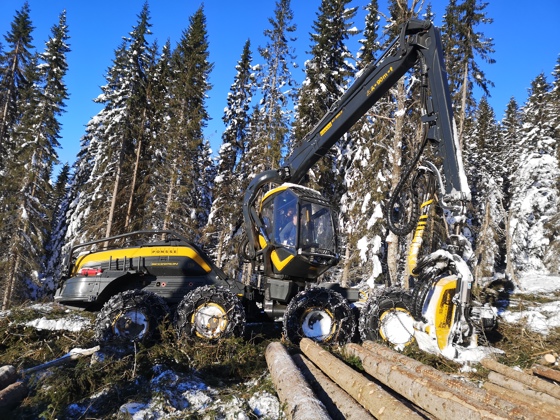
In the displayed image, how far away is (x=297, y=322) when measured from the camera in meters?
7.53

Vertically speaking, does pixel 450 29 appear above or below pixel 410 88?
above

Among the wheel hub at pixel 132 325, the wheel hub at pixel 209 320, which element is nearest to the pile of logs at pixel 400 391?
the wheel hub at pixel 209 320

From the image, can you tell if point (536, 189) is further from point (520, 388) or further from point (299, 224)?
point (520, 388)

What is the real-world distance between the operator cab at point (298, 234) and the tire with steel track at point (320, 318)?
2.60 feet

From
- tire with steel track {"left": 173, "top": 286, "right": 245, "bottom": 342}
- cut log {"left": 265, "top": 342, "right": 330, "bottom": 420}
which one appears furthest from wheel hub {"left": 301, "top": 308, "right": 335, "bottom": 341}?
cut log {"left": 265, "top": 342, "right": 330, "bottom": 420}

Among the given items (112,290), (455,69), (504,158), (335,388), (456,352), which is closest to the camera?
(335,388)

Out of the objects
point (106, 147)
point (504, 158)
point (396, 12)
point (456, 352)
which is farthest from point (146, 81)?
point (504, 158)

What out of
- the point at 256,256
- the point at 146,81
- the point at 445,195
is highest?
the point at 146,81

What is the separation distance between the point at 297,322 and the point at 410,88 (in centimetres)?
1153

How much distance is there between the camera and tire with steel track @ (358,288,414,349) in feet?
24.0

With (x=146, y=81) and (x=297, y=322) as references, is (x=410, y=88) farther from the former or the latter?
(x=146, y=81)

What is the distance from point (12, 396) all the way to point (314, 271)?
5467 millimetres

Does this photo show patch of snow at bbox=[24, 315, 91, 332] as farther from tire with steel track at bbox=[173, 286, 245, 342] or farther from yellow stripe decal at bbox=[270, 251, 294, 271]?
yellow stripe decal at bbox=[270, 251, 294, 271]

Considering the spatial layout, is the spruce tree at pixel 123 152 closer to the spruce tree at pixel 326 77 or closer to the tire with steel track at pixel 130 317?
the spruce tree at pixel 326 77
